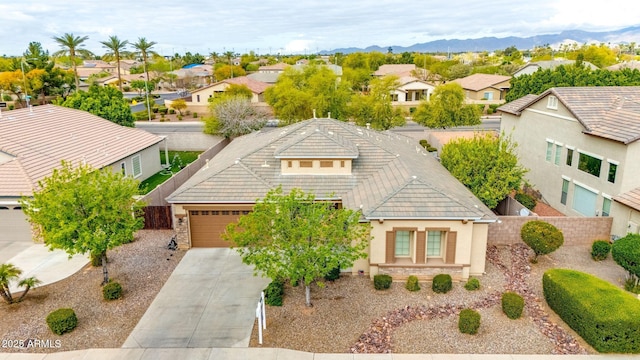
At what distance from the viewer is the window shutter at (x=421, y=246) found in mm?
18773

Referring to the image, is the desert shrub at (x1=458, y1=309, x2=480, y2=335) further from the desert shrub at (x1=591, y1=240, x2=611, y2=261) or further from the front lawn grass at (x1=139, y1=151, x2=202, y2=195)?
the front lawn grass at (x1=139, y1=151, x2=202, y2=195)

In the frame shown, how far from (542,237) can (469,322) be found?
277 inches

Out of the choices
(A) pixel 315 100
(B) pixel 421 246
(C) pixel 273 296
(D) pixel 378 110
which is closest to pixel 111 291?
(C) pixel 273 296

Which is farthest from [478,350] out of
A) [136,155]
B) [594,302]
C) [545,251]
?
[136,155]

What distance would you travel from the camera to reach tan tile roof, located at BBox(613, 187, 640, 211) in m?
21.3

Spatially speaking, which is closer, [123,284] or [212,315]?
[212,315]

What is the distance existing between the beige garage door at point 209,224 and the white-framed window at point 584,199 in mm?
19086

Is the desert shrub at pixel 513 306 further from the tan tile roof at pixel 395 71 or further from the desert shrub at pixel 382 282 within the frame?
the tan tile roof at pixel 395 71

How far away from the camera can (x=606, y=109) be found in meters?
26.1

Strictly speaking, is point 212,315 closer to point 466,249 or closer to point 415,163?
point 466,249

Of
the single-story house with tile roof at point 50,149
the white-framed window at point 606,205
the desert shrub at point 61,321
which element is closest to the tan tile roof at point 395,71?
the single-story house with tile roof at point 50,149

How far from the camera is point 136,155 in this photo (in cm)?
3344

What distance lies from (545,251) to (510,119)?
17.5 m

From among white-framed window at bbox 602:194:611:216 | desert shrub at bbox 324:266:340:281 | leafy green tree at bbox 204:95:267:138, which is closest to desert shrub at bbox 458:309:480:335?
desert shrub at bbox 324:266:340:281
